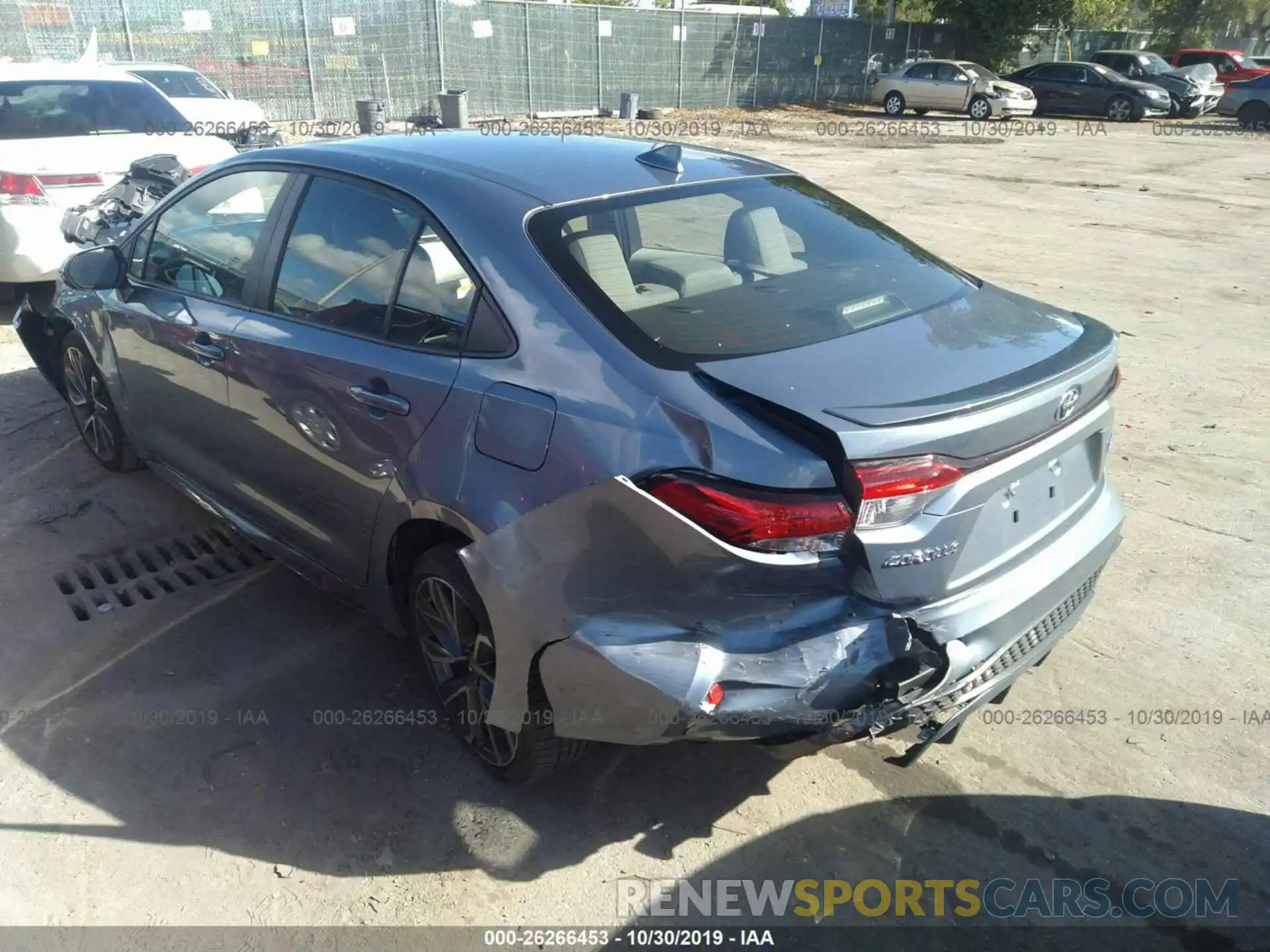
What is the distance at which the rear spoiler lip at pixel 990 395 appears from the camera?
2330 millimetres

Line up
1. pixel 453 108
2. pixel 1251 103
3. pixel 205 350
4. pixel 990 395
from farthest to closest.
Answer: pixel 1251 103, pixel 453 108, pixel 205 350, pixel 990 395

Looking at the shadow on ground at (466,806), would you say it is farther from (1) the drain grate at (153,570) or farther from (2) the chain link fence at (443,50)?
(2) the chain link fence at (443,50)

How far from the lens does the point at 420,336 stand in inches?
117

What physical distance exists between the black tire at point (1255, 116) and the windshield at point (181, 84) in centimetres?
2675

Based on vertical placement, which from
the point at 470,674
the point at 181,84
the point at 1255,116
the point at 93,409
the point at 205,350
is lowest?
the point at 470,674

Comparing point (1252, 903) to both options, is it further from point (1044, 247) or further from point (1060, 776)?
point (1044, 247)

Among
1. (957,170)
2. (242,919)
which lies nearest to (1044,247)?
(957,170)

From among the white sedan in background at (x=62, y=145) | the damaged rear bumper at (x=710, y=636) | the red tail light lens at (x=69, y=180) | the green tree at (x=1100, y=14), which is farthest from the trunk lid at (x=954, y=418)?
the green tree at (x=1100, y=14)

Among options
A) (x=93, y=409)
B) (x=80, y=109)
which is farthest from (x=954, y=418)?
(x=80, y=109)

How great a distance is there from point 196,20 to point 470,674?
21.3 meters

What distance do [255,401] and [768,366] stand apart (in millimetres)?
1942

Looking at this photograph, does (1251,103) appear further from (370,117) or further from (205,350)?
(205,350)

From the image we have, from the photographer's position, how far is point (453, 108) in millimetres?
20328

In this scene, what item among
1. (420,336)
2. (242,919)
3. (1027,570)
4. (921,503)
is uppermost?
(420,336)
